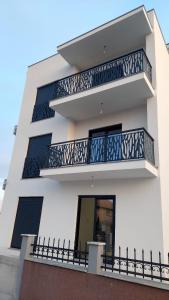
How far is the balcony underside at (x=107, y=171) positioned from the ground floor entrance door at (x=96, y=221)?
3.09 ft

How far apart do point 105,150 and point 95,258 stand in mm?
3750

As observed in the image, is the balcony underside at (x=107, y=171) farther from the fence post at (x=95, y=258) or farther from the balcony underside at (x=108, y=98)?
the balcony underside at (x=108, y=98)

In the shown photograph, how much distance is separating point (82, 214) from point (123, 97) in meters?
4.99

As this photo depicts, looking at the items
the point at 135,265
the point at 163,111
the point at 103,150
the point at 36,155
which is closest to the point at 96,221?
the point at 103,150

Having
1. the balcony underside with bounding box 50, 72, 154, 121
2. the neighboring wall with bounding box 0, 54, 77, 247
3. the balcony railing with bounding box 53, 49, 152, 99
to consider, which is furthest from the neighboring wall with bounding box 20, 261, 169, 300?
the balcony railing with bounding box 53, 49, 152, 99

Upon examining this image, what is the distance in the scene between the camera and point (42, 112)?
A: 1209 cm

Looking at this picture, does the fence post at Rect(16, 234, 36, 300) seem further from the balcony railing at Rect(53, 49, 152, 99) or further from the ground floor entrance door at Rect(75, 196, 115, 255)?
the balcony railing at Rect(53, 49, 152, 99)

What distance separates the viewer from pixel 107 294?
17.1 ft

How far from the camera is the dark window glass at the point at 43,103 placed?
1192 centimetres

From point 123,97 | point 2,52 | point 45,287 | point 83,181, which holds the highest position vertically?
point 2,52

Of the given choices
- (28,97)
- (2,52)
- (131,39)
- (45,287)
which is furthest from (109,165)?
(2,52)

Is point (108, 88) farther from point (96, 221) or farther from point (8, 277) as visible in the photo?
point (8, 277)

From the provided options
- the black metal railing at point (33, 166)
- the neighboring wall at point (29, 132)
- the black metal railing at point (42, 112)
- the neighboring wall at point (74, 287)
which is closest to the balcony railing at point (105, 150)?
the neighboring wall at point (29, 132)

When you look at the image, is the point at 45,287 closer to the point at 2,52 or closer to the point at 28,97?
the point at 28,97
